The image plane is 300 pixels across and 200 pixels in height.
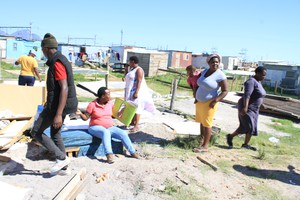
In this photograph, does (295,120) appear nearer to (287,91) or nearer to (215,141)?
(215,141)

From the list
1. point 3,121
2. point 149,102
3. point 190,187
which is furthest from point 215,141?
point 3,121

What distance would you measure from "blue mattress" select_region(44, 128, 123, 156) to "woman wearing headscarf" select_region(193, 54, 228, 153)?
5.28 ft

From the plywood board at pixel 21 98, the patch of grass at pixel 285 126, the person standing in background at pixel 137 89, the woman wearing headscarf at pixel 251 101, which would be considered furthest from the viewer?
the patch of grass at pixel 285 126

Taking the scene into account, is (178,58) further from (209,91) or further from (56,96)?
(56,96)

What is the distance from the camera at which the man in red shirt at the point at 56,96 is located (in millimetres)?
3572

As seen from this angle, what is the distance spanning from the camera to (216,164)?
5066mm

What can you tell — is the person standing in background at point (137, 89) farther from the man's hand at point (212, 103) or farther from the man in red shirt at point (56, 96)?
the man in red shirt at point (56, 96)

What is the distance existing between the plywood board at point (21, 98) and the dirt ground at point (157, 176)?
7.27ft

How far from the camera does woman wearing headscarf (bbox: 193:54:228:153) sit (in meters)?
5.18

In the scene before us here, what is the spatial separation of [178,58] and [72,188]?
41280mm

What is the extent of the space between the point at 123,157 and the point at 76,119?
201 centimetres

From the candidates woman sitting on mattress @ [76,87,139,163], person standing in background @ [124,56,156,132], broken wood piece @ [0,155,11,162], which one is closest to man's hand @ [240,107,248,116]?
person standing in background @ [124,56,156,132]

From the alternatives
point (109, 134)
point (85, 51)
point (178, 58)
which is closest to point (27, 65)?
point (109, 134)

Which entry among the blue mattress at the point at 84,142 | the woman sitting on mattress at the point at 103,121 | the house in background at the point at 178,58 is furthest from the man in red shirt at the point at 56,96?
the house in background at the point at 178,58
